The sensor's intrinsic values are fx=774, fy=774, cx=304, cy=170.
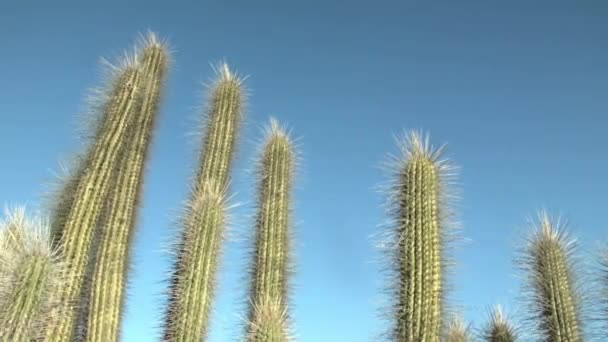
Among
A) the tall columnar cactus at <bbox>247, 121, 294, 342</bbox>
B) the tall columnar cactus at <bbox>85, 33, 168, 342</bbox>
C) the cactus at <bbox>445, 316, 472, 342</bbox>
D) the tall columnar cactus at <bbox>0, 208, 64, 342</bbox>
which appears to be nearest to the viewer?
the tall columnar cactus at <bbox>0, 208, 64, 342</bbox>

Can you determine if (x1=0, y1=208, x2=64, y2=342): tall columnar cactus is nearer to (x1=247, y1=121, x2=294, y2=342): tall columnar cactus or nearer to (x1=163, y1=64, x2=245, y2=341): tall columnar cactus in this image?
(x1=163, y1=64, x2=245, y2=341): tall columnar cactus

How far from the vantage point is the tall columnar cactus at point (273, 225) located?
9094mm

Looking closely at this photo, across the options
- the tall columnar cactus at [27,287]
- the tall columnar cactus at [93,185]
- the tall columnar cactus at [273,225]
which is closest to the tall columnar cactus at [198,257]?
the tall columnar cactus at [273,225]

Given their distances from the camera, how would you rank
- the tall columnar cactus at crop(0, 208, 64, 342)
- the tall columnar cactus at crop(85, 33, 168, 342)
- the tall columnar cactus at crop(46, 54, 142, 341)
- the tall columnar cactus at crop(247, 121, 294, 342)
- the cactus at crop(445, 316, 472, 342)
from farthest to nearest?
the tall columnar cactus at crop(247, 121, 294, 342) → the tall columnar cactus at crop(85, 33, 168, 342) → the tall columnar cactus at crop(46, 54, 142, 341) → the cactus at crop(445, 316, 472, 342) → the tall columnar cactus at crop(0, 208, 64, 342)

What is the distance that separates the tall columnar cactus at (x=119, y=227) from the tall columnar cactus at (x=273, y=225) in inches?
59.7

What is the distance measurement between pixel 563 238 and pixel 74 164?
229 inches

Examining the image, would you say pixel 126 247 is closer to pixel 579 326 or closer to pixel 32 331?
pixel 32 331

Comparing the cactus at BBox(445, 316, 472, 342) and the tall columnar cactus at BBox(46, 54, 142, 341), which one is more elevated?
the tall columnar cactus at BBox(46, 54, 142, 341)

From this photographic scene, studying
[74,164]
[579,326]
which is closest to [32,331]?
[74,164]

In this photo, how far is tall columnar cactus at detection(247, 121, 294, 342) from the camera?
29.8ft

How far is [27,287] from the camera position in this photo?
19.1ft

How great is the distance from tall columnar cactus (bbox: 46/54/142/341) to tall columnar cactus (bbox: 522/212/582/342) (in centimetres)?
458

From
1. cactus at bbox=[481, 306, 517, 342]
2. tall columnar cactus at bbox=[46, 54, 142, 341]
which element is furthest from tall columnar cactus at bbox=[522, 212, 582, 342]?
tall columnar cactus at bbox=[46, 54, 142, 341]

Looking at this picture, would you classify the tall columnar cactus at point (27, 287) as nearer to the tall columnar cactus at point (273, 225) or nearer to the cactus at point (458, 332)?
the tall columnar cactus at point (273, 225)
